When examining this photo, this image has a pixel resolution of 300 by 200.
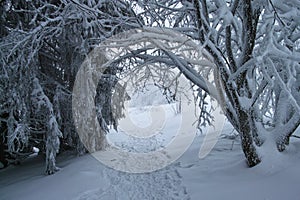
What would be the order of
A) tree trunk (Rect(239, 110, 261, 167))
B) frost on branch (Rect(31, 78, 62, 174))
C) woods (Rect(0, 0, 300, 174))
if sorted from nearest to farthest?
woods (Rect(0, 0, 300, 174)) → tree trunk (Rect(239, 110, 261, 167)) → frost on branch (Rect(31, 78, 62, 174))

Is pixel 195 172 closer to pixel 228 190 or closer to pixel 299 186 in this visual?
pixel 228 190

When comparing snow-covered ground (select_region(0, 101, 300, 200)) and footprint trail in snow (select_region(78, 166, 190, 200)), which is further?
footprint trail in snow (select_region(78, 166, 190, 200))

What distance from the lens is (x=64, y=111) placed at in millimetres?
7125

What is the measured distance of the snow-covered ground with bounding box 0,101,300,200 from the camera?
389 cm

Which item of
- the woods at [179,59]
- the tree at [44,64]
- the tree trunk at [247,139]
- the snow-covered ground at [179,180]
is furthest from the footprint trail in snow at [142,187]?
the tree at [44,64]

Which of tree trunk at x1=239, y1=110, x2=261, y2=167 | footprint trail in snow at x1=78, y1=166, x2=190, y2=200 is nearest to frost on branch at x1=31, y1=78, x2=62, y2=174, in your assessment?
footprint trail in snow at x1=78, y1=166, x2=190, y2=200

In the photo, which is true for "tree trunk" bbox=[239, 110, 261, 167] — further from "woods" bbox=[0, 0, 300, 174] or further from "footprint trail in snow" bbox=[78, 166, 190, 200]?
"footprint trail in snow" bbox=[78, 166, 190, 200]

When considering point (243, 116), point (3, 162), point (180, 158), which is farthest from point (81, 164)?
point (243, 116)

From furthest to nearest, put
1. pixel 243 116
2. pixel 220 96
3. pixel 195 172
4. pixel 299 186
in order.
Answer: pixel 195 172, pixel 220 96, pixel 243 116, pixel 299 186

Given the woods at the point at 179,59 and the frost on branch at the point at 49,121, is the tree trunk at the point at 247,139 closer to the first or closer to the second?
the woods at the point at 179,59

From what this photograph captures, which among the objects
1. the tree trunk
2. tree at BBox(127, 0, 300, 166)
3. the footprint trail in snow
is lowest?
the footprint trail in snow

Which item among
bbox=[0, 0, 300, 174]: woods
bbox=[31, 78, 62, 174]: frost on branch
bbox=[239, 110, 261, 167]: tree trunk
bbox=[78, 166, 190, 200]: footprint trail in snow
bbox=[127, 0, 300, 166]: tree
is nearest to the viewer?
bbox=[127, 0, 300, 166]: tree

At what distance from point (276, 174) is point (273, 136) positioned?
0.87 meters

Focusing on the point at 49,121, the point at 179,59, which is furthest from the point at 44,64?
the point at 179,59
